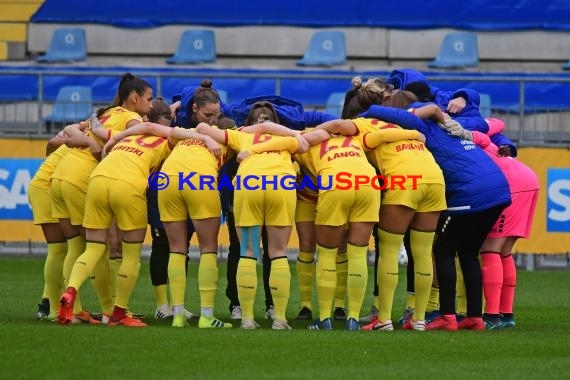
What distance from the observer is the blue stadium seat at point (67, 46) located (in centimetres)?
2516

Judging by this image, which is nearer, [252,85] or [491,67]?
[252,85]

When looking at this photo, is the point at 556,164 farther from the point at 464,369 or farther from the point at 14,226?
the point at 464,369

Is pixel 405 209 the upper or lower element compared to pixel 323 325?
upper

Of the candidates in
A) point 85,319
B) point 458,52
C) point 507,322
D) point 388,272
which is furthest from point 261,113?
point 458,52

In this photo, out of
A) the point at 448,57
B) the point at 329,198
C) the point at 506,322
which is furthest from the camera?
the point at 448,57

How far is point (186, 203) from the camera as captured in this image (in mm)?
11180

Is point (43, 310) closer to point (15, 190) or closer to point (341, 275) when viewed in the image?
point (341, 275)

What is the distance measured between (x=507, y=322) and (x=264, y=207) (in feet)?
8.33

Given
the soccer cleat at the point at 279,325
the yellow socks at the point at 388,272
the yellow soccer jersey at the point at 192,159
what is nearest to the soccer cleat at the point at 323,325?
the soccer cleat at the point at 279,325

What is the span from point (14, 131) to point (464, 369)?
1176cm

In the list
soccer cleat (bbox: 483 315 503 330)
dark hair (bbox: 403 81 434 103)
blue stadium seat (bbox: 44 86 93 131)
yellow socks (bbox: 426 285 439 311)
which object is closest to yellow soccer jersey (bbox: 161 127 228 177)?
dark hair (bbox: 403 81 434 103)

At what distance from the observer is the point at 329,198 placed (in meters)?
11.0

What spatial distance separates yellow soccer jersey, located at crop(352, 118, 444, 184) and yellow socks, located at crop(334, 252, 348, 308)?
4.05 ft

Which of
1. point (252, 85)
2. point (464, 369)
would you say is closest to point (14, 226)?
point (252, 85)
